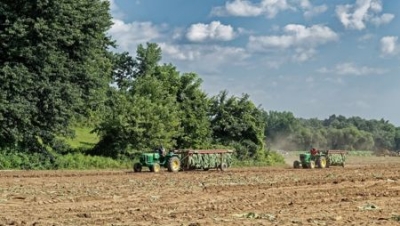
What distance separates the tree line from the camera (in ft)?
135

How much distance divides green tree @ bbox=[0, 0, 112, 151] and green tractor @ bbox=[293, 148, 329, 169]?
664 inches

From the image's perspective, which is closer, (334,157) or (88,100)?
(88,100)

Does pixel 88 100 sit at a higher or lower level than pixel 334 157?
higher

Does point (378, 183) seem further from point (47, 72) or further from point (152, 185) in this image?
point (47, 72)

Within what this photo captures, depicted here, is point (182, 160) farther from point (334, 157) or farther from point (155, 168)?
point (334, 157)

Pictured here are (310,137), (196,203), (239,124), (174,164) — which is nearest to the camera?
(196,203)

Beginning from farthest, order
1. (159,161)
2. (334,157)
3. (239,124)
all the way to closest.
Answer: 1. (239,124)
2. (334,157)
3. (159,161)

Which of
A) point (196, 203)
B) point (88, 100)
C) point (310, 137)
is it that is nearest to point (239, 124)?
point (88, 100)

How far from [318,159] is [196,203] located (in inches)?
1237

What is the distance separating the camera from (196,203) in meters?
19.2

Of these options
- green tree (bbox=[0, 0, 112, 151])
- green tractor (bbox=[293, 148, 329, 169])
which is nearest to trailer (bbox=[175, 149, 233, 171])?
green tractor (bbox=[293, 148, 329, 169])

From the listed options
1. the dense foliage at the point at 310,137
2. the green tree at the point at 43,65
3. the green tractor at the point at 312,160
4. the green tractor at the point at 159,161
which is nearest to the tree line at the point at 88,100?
the green tree at the point at 43,65

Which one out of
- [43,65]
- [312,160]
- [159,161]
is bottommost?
[312,160]

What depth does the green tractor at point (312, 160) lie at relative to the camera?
48094 millimetres
